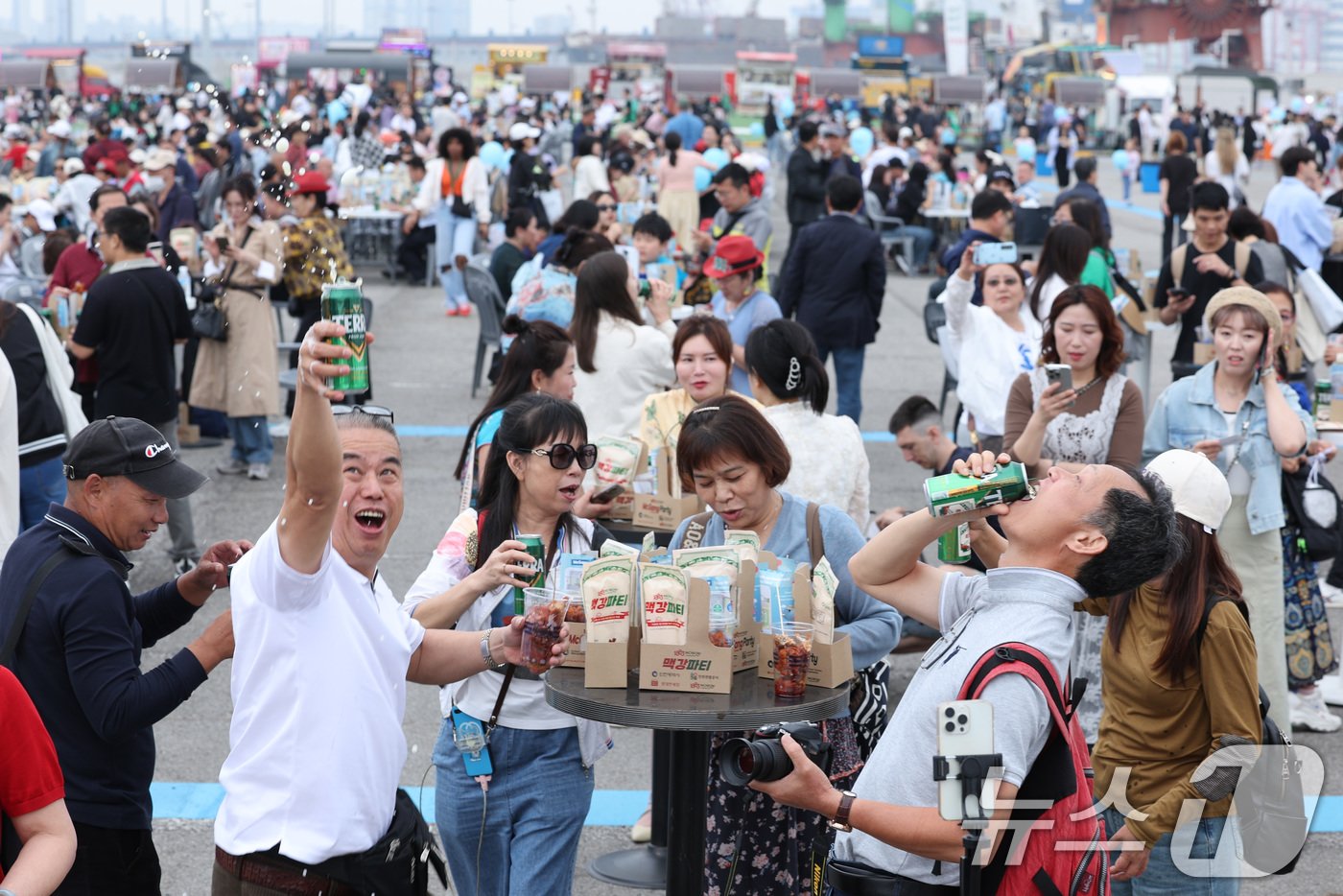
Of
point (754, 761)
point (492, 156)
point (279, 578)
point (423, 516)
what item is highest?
point (492, 156)

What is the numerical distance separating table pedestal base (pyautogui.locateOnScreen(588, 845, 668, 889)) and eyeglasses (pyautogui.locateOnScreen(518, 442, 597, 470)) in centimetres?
174

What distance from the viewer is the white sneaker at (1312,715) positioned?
6.31 metres

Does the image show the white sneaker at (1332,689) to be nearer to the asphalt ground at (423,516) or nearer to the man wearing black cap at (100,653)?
the asphalt ground at (423,516)

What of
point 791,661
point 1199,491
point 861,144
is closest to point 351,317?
point 791,661

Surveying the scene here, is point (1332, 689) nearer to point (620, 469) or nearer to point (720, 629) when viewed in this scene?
point (620, 469)

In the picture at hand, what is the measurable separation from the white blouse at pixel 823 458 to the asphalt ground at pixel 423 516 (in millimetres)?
1450

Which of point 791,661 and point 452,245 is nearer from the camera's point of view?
point 791,661

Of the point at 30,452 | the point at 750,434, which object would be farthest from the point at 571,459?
the point at 30,452

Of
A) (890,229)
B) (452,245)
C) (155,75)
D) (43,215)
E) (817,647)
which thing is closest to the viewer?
(817,647)

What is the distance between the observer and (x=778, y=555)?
408 cm

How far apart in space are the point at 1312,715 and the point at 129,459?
16.6 feet

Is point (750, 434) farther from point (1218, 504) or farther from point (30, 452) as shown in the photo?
point (30, 452)

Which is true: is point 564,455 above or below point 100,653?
above

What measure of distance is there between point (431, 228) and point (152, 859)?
16332mm
